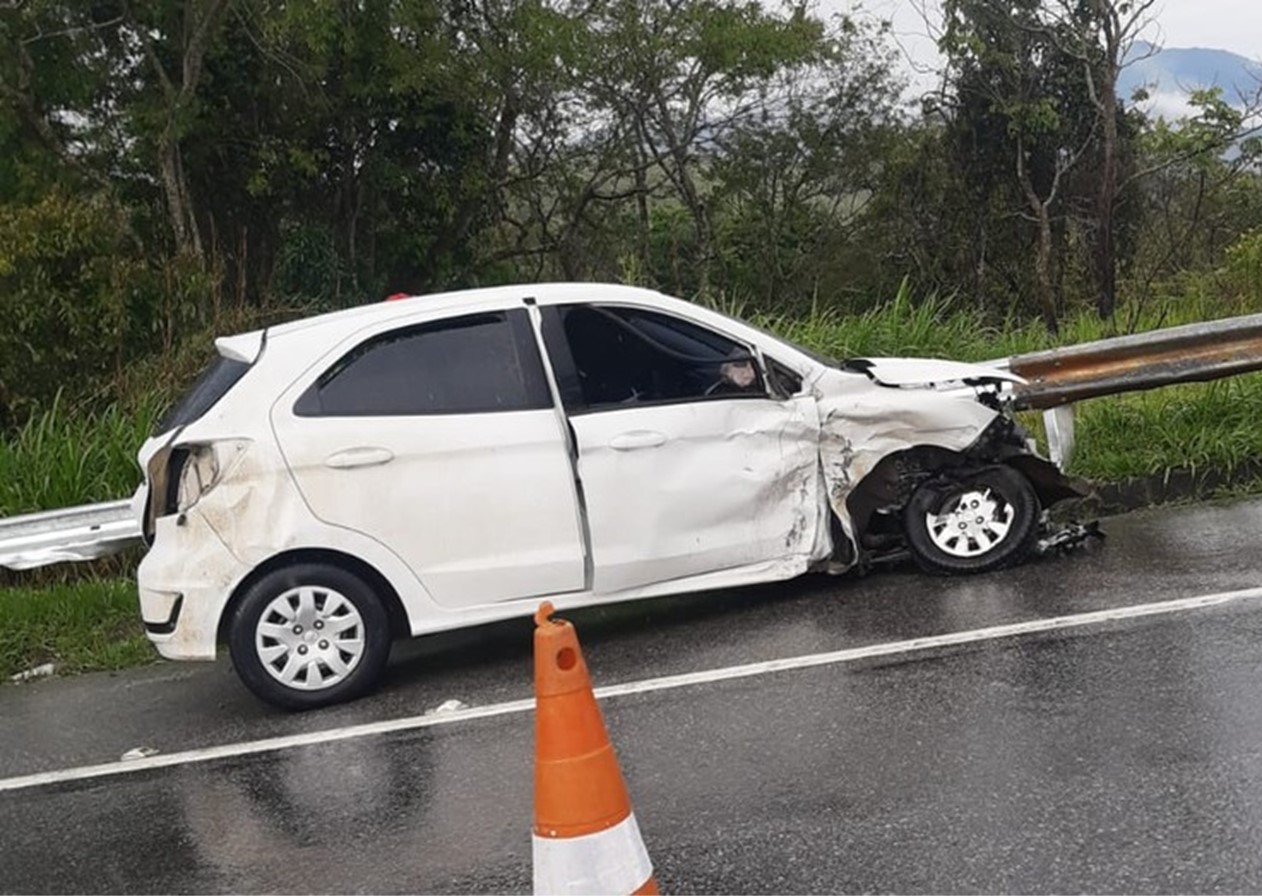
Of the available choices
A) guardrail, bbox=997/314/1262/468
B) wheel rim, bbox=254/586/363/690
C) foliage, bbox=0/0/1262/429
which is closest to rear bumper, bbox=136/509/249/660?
wheel rim, bbox=254/586/363/690

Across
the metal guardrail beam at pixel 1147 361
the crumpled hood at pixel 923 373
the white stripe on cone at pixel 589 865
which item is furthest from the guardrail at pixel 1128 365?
the white stripe on cone at pixel 589 865

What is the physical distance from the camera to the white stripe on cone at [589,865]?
3258mm

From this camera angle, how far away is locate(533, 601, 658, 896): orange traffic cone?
3.28 m

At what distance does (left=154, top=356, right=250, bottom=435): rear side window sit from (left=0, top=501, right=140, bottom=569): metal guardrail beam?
1.54m

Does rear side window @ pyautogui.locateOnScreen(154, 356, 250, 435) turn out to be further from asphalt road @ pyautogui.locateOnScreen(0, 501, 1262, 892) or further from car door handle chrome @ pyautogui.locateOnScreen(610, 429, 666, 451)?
car door handle chrome @ pyautogui.locateOnScreen(610, 429, 666, 451)

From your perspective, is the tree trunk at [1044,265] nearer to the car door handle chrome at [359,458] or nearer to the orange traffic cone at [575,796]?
the car door handle chrome at [359,458]

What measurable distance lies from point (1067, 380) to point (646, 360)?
9.64 ft

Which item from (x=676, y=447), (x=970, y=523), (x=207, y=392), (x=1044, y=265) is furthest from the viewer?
(x=1044, y=265)

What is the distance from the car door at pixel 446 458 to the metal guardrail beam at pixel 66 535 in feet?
7.08

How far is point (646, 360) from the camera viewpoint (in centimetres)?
655

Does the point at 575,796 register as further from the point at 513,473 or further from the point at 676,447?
the point at 676,447

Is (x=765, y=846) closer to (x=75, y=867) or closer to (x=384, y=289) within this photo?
(x=75, y=867)

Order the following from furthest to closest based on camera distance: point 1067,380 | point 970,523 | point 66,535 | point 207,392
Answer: point 1067,380 → point 66,535 → point 970,523 → point 207,392

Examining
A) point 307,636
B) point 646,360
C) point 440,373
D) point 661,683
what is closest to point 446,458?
point 440,373
